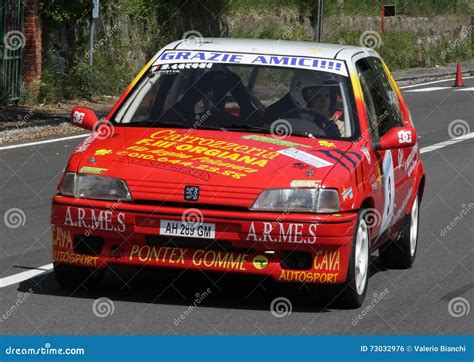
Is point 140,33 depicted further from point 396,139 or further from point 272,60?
point 396,139

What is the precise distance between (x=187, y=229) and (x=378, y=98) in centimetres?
252

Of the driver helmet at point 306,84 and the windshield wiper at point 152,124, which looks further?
the driver helmet at point 306,84

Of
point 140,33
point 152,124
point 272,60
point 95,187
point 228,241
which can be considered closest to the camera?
point 228,241

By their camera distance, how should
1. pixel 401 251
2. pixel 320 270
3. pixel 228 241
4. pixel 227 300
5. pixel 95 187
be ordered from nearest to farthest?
1. pixel 228 241
2. pixel 320 270
3. pixel 95 187
4. pixel 227 300
5. pixel 401 251

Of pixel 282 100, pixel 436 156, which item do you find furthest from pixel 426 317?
pixel 436 156

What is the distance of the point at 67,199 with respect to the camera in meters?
8.06

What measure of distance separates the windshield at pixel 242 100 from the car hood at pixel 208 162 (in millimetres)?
203

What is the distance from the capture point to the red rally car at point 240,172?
25.7 feet

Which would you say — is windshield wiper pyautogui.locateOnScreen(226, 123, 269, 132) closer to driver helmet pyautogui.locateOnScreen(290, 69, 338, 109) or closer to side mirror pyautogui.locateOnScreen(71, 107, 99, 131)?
driver helmet pyautogui.locateOnScreen(290, 69, 338, 109)

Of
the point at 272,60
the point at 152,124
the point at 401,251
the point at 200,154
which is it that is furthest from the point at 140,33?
the point at 200,154

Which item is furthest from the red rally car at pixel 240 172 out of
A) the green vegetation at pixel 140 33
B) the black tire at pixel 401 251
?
the green vegetation at pixel 140 33

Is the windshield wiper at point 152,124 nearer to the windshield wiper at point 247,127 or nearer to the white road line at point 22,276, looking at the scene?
the windshield wiper at point 247,127

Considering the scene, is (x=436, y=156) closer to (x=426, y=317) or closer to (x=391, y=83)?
(x=391, y=83)

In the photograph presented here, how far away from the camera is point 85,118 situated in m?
9.20
